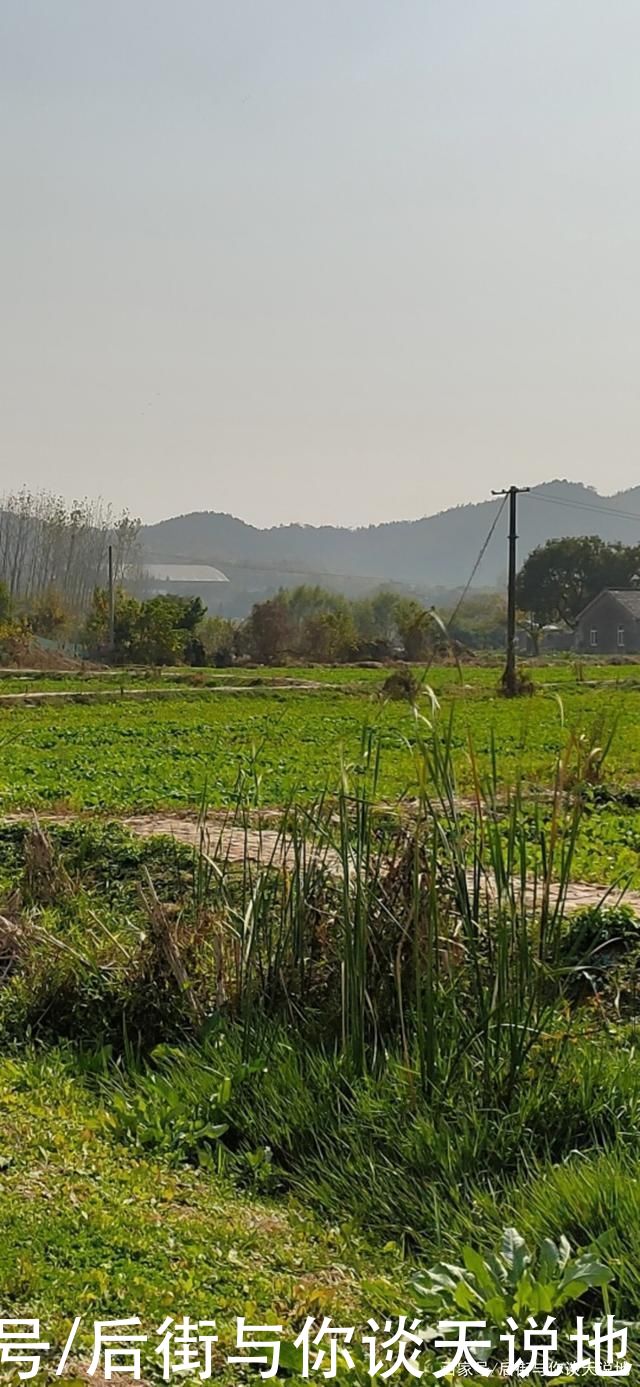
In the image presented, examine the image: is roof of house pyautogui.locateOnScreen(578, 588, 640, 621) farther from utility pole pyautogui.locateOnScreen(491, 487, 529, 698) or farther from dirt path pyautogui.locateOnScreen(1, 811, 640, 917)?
dirt path pyautogui.locateOnScreen(1, 811, 640, 917)

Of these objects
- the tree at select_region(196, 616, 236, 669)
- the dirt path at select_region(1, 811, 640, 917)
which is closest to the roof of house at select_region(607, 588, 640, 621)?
the tree at select_region(196, 616, 236, 669)

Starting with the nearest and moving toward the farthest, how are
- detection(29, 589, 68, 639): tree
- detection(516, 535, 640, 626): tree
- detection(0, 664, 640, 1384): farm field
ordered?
1. detection(0, 664, 640, 1384): farm field
2. detection(29, 589, 68, 639): tree
3. detection(516, 535, 640, 626): tree

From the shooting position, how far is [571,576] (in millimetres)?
88562

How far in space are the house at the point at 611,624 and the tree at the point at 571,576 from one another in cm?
315

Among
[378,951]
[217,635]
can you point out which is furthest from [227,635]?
[378,951]

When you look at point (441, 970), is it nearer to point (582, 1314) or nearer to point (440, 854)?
point (440, 854)

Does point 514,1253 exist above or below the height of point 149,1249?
above

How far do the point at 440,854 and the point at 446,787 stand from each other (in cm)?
130

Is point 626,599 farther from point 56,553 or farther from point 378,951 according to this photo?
point 378,951

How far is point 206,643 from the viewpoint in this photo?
64.5 metres

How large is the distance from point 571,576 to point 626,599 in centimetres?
779

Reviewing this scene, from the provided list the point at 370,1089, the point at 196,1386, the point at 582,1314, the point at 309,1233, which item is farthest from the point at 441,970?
the point at 196,1386

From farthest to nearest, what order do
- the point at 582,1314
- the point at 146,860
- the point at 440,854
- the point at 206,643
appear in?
the point at 206,643 < the point at 146,860 < the point at 440,854 < the point at 582,1314

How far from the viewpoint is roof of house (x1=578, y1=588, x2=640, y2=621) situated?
263ft
